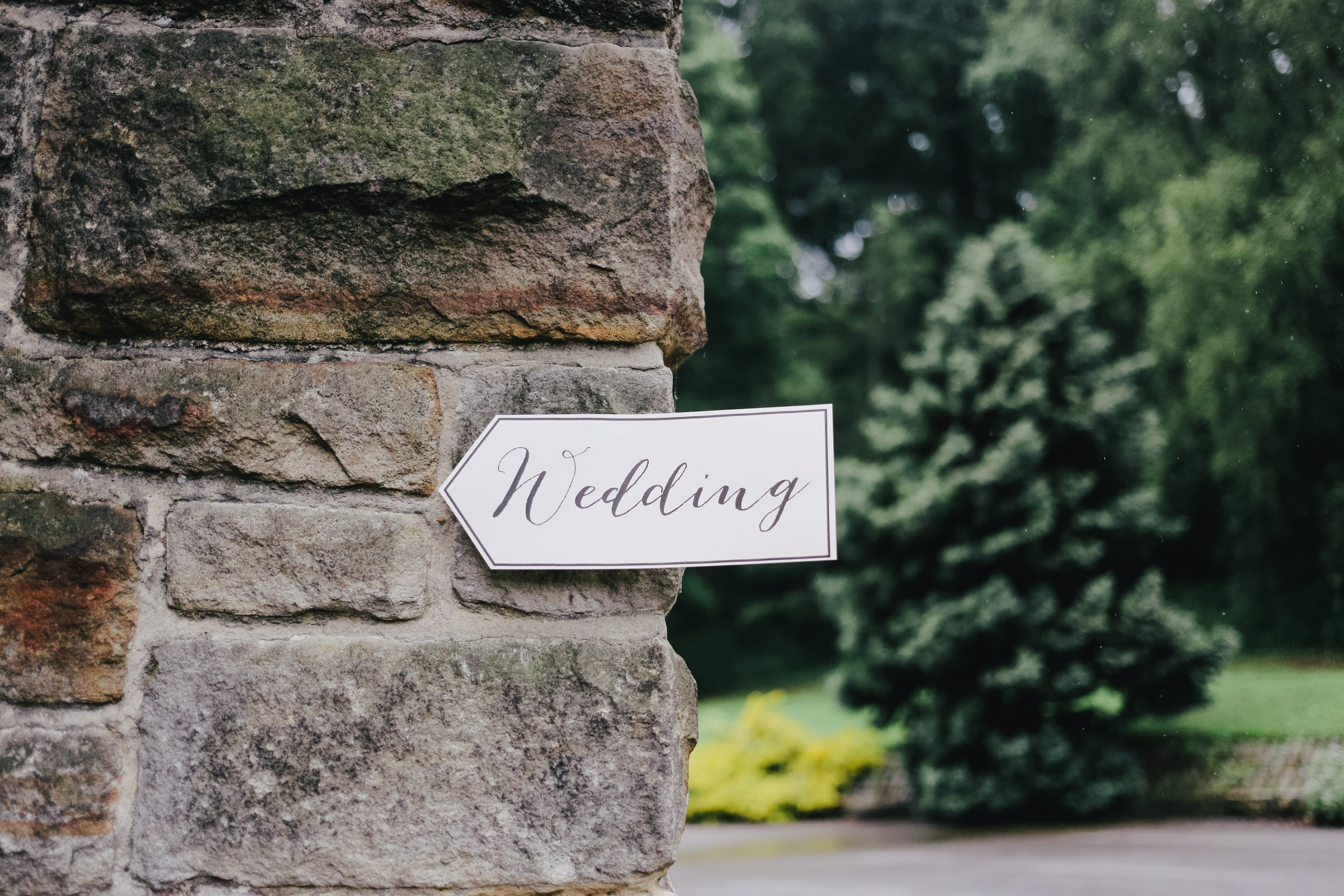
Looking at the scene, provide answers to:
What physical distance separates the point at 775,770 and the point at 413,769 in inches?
272

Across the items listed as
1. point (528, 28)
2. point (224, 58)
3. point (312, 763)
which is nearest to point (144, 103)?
point (224, 58)

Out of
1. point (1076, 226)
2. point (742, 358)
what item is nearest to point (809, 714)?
point (742, 358)

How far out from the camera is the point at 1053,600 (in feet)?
19.8

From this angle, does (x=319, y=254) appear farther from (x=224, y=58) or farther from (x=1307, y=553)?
(x=1307, y=553)

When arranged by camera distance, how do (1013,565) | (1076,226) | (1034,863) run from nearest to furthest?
1. (1034,863)
2. (1013,565)
3. (1076,226)

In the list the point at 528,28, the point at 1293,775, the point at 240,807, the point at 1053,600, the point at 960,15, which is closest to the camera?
the point at 240,807

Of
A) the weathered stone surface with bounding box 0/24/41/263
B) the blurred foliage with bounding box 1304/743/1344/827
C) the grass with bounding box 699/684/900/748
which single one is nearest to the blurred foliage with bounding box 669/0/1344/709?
the blurred foliage with bounding box 1304/743/1344/827

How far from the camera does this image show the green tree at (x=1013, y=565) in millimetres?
5855

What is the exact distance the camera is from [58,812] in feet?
2.76

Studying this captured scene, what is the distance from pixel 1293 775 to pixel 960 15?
1295cm

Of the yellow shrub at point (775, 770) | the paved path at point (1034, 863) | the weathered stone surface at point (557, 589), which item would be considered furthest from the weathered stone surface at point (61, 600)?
the yellow shrub at point (775, 770)

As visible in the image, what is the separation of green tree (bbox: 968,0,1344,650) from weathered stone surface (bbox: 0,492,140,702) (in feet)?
14.4

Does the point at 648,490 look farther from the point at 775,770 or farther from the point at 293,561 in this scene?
the point at 775,770

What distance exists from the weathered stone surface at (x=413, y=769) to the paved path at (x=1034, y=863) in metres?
4.14
